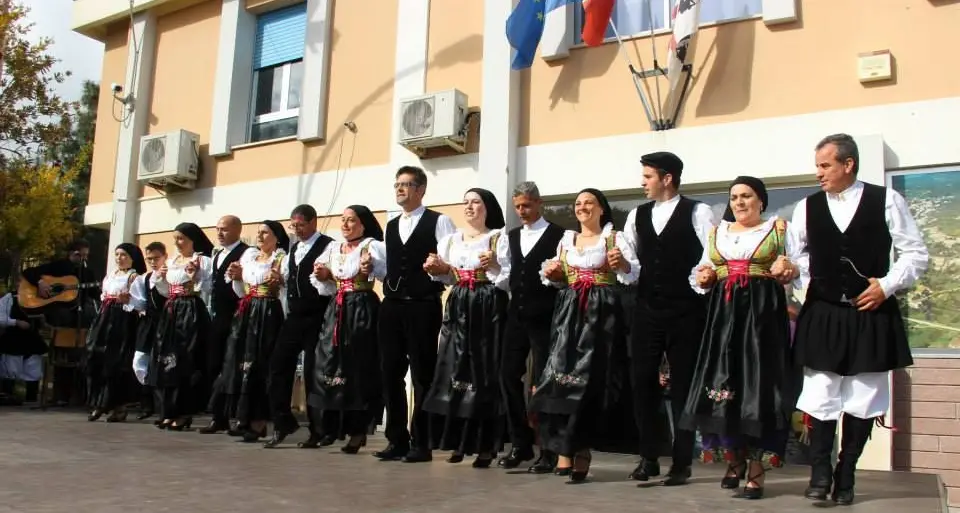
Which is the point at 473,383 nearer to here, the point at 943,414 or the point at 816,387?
the point at 816,387

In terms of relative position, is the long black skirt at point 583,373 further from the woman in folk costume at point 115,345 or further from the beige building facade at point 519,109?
the woman in folk costume at point 115,345

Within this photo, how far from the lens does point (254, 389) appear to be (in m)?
6.59

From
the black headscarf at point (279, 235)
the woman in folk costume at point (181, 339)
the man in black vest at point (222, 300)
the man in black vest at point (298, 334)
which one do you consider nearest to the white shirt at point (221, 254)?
the man in black vest at point (222, 300)

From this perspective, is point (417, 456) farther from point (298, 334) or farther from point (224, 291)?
point (224, 291)

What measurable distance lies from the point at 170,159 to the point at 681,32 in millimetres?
6421

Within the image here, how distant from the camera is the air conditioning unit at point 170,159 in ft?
33.4

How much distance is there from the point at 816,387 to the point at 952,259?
8.10 feet

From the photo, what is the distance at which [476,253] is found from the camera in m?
5.41

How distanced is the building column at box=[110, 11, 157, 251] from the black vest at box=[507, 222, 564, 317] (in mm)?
7405

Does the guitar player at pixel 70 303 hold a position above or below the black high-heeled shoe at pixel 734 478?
above

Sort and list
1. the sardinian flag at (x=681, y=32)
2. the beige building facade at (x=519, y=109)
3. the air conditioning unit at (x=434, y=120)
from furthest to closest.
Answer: the air conditioning unit at (x=434, y=120), the sardinian flag at (x=681, y=32), the beige building facade at (x=519, y=109)

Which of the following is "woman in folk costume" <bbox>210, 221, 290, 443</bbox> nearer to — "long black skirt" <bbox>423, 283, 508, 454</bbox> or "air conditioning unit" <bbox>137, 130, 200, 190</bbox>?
"long black skirt" <bbox>423, 283, 508, 454</bbox>

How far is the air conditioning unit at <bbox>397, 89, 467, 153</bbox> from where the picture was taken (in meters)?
7.96

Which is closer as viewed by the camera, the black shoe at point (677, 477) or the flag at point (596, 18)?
the black shoe at point (677, 477)
